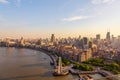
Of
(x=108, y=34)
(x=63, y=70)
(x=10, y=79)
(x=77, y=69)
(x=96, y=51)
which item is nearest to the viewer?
(x=10, y=79)

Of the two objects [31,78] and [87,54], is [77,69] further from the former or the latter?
[87,54]

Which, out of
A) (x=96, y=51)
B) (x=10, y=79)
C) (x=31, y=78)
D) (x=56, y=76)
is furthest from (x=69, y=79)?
(x=96, y=51)

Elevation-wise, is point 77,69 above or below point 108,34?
below

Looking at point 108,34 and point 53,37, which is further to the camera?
point 53,37

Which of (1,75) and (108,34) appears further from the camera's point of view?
(108,34)

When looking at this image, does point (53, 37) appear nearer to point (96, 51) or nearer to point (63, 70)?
point (96, 51)

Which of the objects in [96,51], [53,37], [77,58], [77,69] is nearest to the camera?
[77,69]

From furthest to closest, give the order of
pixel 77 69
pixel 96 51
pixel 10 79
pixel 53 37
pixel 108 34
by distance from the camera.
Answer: pixel 53 37
pixel 108 34
pixel 96 51
pixel 77 69
pixel 10 79

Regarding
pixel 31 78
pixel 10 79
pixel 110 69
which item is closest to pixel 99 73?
pixel 110 69

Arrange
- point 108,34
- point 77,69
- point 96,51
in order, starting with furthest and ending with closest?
1. point 108,34
2. point 96,51
3. point 77,69
